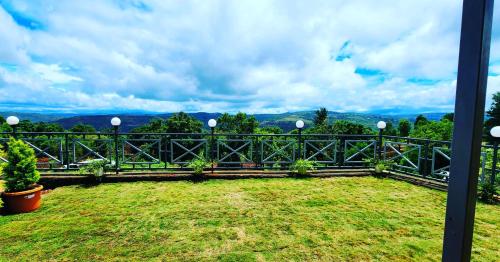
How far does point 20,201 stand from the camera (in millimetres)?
3859

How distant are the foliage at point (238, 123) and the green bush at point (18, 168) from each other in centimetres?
1996

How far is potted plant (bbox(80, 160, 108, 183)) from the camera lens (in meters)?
5.59

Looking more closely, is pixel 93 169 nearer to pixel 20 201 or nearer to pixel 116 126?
pixel 116 126

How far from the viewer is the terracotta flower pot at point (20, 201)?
382cm

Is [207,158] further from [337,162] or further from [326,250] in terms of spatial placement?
[326,250]

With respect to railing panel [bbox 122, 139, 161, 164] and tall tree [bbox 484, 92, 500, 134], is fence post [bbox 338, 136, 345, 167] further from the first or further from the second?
tall tree [bbox 484, 92, 500, 134]

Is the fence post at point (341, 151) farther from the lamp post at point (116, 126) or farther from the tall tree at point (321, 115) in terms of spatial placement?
the tall tree at point (321, 115)

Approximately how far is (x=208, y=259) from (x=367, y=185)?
4.43 m

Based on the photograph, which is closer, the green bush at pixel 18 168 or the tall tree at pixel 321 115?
the green bush at pixel 18 168

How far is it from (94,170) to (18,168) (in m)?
1.70

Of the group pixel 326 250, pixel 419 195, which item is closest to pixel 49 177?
pixel 326 250

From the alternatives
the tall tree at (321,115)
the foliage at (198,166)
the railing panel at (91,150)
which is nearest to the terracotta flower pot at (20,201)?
the railing panel at (91,150)

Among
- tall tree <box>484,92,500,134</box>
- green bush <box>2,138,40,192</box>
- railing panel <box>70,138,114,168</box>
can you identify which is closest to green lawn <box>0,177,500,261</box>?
green bush <box>2,138,40,192</box>

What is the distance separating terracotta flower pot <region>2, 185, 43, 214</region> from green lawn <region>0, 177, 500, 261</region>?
0.54 ft
